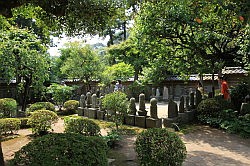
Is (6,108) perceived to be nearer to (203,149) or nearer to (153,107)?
(153,107)

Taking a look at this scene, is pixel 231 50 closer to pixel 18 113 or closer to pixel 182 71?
pixel 182 71

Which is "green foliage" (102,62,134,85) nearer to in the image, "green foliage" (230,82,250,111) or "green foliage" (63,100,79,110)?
"green foliage" (63,100,79,110)

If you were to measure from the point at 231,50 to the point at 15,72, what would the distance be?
11416 mm

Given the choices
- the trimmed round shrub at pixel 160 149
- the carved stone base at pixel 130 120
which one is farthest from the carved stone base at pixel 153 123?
the trimmed round shrub at pixel 160 149

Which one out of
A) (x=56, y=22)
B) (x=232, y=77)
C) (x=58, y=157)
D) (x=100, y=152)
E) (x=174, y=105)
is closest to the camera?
(x=58, y=157)

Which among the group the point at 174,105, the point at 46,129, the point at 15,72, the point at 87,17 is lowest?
the point at 46,129

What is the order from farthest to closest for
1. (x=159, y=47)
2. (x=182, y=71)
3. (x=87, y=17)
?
1. (x=182, y=71)
2. (x=159, y=47)
3. (x=87, y=17)

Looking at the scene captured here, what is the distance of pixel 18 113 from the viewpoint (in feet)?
46.8

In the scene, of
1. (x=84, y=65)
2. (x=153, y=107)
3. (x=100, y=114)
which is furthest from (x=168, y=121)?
(x=84, y=65)

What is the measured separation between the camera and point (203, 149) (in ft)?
27.2

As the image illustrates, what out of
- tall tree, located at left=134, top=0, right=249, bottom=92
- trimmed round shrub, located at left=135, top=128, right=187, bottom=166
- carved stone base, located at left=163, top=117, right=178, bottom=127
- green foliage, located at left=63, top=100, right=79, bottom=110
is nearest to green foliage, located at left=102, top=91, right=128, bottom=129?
carved stone base, located at left=163, top=117, right=178, bottom=127

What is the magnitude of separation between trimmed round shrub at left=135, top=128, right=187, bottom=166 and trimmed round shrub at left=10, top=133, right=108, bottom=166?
135 cm

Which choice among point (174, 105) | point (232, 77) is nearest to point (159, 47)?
point (174, 105)

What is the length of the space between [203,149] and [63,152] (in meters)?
5.44
